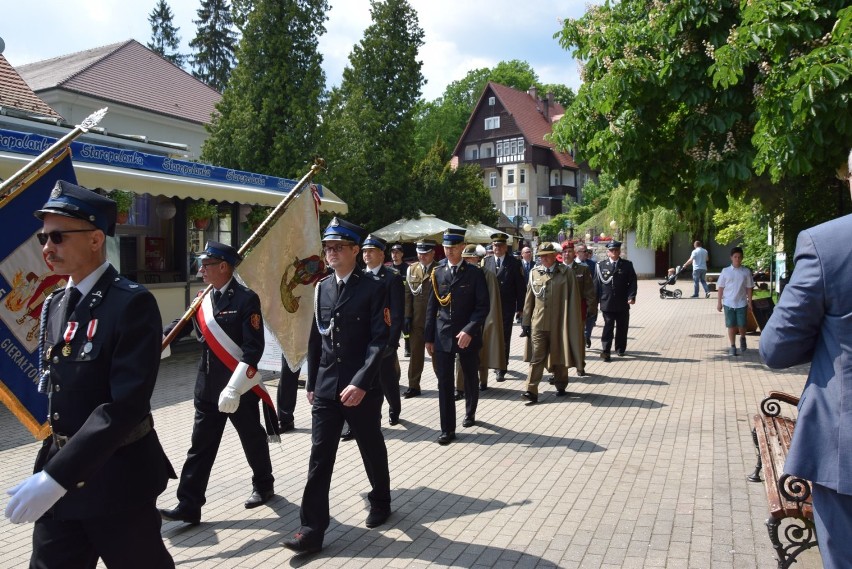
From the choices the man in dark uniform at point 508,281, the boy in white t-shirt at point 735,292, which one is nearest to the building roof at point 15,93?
the man in dark uniform at point 508,281

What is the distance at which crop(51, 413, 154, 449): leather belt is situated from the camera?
2770mm

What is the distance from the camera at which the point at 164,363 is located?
12.5 meters

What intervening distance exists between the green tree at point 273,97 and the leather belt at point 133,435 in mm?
17017

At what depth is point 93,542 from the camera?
9.08ft

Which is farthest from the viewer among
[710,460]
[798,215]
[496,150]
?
[496,150]

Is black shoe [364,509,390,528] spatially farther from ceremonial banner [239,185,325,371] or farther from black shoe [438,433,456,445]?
black shoe [438,433,456,445]

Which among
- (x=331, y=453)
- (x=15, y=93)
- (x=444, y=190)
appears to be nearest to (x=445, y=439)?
(x=331, y=453)

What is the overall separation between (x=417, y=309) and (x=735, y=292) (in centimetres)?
594

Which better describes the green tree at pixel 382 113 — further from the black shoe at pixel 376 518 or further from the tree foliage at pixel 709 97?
the black shoe at pixel 376 518

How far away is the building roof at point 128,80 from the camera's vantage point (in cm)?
2664

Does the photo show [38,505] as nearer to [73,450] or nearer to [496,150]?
Answer: [73,450]

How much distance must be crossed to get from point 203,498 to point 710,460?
4314 mm

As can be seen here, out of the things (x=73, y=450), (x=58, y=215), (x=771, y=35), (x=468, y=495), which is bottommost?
(x=468, y=495)

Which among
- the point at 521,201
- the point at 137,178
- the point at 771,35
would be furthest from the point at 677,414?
the point at 521,201
